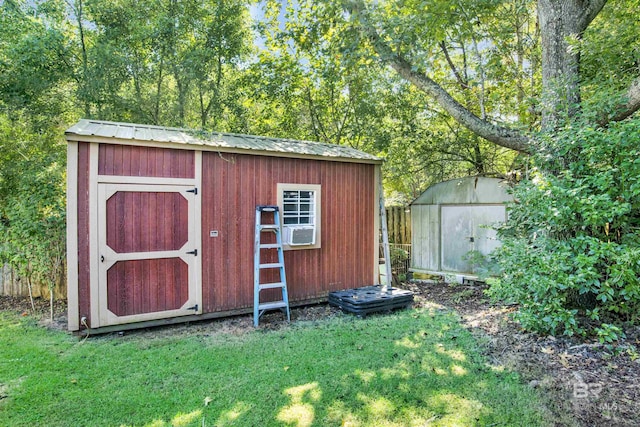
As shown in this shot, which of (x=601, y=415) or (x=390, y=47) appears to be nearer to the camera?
(x=601, y=415)

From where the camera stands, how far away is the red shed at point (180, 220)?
13.3ft

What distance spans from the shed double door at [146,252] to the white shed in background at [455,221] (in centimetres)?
492

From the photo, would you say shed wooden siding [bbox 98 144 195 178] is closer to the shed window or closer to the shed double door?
the shed double door

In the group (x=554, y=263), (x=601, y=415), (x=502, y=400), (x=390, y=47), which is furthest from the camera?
(x=390, y=47)

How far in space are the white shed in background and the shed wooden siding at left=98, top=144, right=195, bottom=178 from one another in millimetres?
5024

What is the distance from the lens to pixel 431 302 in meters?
5.80

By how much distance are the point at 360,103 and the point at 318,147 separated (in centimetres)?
353

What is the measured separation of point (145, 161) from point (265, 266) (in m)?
2.05

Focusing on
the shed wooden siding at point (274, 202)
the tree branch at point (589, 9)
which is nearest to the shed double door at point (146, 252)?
the shed wooden siding at point (274, 202)

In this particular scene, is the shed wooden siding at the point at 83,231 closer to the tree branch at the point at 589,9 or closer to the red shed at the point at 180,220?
the red shed at the point at 180,220

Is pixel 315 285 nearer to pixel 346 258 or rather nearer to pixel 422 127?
pixel 346 258

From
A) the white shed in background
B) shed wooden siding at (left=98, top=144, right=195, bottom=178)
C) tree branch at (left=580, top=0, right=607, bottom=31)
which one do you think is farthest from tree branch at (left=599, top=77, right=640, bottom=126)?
shed wooden siding at (left=98, top=144, right=195, bottom=178)

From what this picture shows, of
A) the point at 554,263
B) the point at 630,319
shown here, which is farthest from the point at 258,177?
the point at 630,319

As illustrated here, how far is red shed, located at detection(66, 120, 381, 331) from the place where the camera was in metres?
4.04
